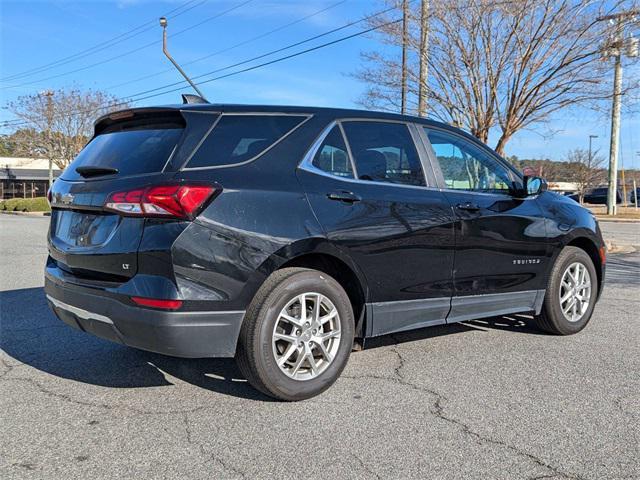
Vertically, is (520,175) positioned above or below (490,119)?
below

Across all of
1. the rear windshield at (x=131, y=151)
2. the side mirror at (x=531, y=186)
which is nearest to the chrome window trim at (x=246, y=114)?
the rear windshield at (x=131, y=151)

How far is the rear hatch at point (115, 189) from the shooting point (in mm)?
3293

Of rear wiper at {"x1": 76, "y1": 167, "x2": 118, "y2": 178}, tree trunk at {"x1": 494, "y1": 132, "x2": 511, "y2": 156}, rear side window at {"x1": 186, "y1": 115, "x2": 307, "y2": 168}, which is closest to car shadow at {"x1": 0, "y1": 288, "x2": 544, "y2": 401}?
rear wiper at {"x1": 76, "y1": 167, "x2": 118, "y2": 178}

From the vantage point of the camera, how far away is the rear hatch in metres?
3.29

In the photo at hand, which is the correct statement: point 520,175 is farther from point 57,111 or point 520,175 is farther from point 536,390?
point 57,111

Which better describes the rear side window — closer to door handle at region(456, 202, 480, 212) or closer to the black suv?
the black suv

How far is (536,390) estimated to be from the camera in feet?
12.9

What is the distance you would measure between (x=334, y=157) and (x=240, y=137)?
0.69m

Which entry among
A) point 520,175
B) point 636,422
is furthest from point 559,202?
point 636,422

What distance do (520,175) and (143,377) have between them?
358 cm

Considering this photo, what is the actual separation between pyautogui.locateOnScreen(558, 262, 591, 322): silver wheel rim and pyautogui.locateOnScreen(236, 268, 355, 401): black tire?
8.67 feet

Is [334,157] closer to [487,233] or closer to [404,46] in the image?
[487,233]

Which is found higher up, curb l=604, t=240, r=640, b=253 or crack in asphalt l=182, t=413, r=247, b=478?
curb l=604, t=240, r=640, b=253

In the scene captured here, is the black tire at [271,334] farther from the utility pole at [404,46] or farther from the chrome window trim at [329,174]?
the utility pole at [404,46]
